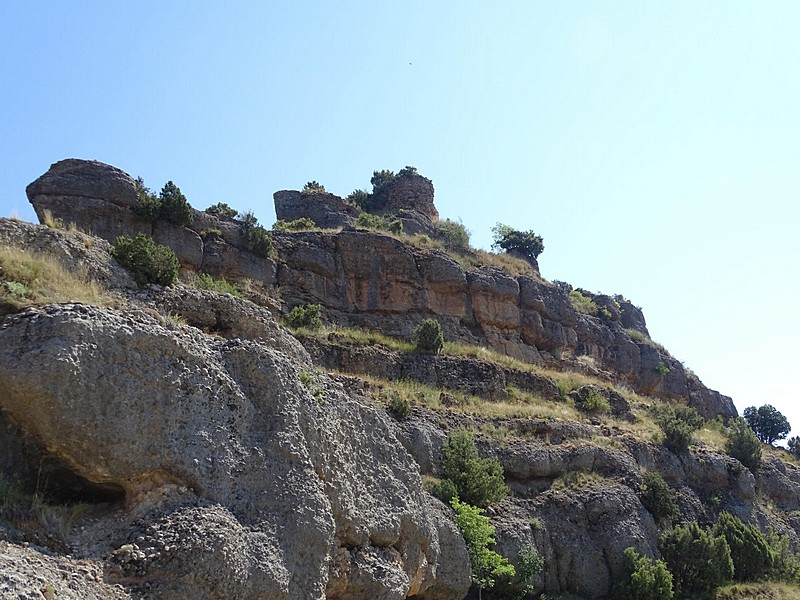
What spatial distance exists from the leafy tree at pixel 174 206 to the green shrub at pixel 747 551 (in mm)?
21410

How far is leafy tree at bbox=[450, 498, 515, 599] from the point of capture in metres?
16.9

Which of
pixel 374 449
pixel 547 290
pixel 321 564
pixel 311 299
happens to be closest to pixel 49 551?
pixel 321 564

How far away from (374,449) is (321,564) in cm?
411

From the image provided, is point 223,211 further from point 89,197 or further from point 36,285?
point 36,285

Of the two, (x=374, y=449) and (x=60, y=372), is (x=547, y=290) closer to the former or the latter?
(x=374, y=449)

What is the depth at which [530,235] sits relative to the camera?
48.0 meters

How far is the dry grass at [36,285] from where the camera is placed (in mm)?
9469

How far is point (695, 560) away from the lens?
2141 cm

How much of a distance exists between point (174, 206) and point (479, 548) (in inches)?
666

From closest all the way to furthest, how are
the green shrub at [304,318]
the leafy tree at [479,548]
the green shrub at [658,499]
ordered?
the leafy tree at [479,548] < the green shrub at [658,499] < the green shrub at [304,318]

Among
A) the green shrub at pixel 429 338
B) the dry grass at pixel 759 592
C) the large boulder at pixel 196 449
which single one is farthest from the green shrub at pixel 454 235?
the large boulder at pixel 196 449

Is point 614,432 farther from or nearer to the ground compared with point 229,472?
farther from the ground

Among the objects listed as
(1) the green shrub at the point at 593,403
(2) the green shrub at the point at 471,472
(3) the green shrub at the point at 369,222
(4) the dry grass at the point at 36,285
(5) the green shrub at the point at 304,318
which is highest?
(3) the green shrub at the point at 369,222

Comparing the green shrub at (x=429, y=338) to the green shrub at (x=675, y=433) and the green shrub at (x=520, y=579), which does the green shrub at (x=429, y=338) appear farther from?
the green shrub at (x=520, y=579)
